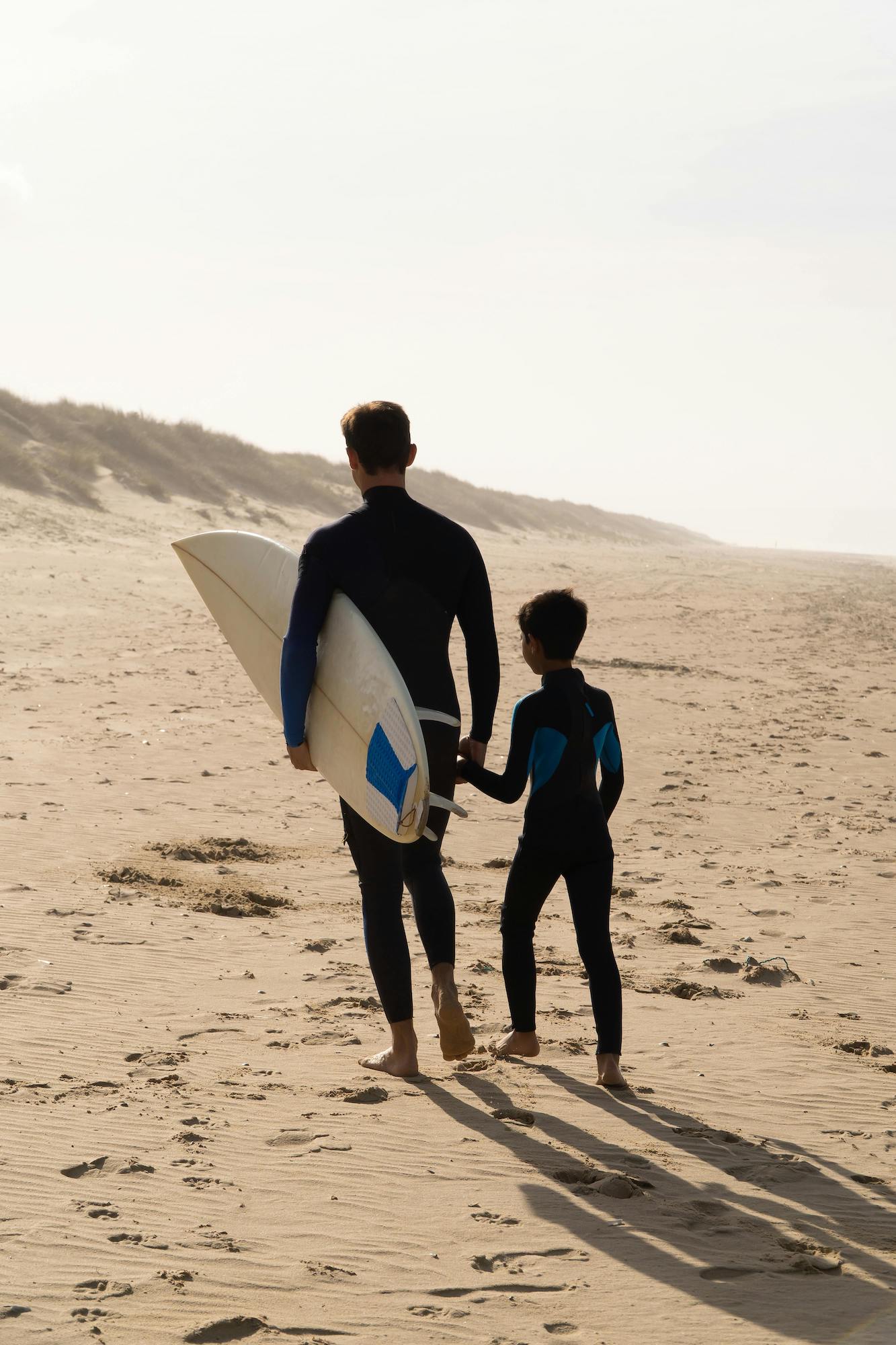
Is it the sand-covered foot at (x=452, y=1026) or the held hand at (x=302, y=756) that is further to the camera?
the held hand at (x=302, y=756)

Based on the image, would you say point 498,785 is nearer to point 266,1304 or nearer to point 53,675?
point 266,1304

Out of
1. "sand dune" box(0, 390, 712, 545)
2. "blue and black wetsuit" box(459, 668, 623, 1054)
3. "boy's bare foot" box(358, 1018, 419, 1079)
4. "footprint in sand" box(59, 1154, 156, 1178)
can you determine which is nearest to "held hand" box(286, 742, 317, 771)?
"blue and black wetsuit" box(459, 668, 623, 1054)

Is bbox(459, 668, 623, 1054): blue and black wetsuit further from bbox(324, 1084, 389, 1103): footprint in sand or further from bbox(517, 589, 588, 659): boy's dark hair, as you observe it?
bbox(324, 1084, 389, 1103): footprint in sand

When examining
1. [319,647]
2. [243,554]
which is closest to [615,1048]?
[319,647]

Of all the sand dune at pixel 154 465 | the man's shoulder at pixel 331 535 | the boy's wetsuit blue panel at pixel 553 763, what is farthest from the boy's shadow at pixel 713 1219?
the sand dune at pixel 154 465

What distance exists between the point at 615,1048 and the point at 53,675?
30.9 feet

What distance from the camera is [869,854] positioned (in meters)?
7.63

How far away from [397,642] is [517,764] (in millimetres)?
518

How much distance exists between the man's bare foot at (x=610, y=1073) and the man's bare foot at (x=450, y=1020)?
0.42m

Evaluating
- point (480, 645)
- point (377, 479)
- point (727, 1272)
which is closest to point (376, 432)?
point (377, 479)

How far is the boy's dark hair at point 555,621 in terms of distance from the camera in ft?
12.6

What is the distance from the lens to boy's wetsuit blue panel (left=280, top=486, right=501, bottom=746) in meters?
3.85

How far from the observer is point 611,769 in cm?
400

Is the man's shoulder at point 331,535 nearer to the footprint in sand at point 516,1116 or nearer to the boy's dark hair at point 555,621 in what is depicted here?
the boy's dark hair at point 555,621
